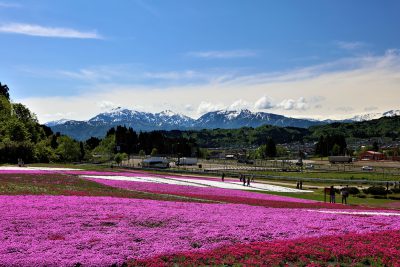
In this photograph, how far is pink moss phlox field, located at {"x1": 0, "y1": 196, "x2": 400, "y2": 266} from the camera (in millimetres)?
17438

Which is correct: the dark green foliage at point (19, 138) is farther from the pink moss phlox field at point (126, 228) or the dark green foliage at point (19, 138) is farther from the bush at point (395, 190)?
the bush at point (395, 190)

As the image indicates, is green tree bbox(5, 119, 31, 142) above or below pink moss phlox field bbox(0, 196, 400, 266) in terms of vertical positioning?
above

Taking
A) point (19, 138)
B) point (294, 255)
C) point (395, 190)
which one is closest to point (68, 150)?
point (19, 138)

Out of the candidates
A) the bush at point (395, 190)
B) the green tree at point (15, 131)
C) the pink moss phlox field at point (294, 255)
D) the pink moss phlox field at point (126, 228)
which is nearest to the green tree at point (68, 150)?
the green tree at point (15, 131)

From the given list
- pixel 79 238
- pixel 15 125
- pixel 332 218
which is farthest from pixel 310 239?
pixel 15 125

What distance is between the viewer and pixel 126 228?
22391 mm

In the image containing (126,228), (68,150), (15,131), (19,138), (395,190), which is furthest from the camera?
(68,150)

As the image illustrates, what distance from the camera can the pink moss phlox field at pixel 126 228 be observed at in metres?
17.4

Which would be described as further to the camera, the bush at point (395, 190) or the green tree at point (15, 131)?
the green tree at point (15, 131)

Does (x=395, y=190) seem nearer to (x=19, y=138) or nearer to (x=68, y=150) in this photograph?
(x=19, y=138)

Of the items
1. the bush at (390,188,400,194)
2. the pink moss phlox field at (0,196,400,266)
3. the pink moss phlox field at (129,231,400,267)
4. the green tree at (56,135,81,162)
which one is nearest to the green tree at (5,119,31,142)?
the green tree at (56,135,81,162)

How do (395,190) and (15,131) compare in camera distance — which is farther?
(15,131)

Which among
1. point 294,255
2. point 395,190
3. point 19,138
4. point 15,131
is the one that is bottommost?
point 395,190

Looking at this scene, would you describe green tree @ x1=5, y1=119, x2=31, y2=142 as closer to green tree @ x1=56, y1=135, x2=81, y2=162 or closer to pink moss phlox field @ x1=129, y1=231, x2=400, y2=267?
green tree @ x1=56, y1=135, x2=81, y2=162
